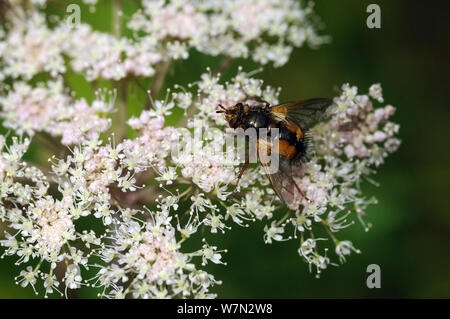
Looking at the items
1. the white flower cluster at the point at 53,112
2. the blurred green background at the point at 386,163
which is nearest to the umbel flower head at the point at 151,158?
the white flower cluster at the point at 53,112

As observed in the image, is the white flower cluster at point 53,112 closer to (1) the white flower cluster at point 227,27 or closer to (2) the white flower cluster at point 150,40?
(2) the white flower cluster at point 150,40

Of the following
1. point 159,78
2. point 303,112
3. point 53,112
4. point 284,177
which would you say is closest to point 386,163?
point 303,112

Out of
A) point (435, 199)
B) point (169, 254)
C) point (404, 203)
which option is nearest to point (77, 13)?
point (169, 254)

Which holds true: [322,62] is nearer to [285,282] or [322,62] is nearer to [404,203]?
[404,203]

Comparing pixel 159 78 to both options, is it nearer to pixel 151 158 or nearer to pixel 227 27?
pixel 227 27

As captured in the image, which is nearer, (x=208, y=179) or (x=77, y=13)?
(x=208, y=179)

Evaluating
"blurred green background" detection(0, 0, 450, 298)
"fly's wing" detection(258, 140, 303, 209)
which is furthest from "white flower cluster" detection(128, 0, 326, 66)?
"fly's wing" detection(258, 140, 303, 209)

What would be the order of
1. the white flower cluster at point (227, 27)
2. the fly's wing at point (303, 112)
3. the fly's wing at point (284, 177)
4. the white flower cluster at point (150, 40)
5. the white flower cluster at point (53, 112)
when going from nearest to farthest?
1. the fly's wing at point (284, 177)
2. the fly's wing at point (303, 112)
3. the white flower cluster at point (53, 112)
4. the white flower cluster at point (150, 40)
5. the white flower cluster at point (227, 27)
